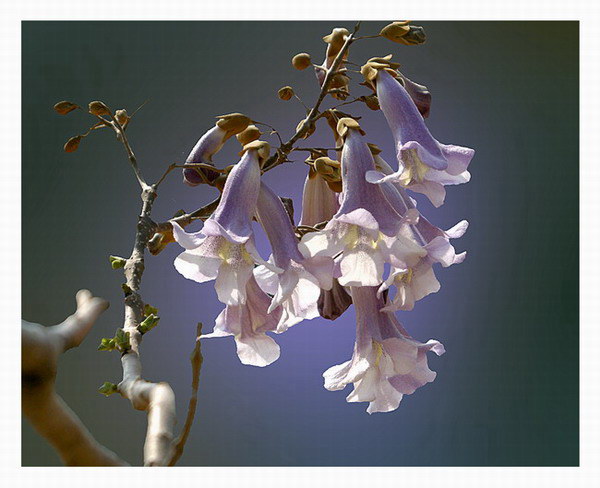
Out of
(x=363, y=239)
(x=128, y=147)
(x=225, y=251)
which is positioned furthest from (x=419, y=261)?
(x=128, y=147)

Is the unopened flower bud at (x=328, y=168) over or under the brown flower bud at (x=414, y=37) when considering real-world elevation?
under

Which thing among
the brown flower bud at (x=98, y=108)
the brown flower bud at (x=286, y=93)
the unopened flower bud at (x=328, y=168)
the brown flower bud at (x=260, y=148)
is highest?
the brown flower bud at (x=98, y=108)

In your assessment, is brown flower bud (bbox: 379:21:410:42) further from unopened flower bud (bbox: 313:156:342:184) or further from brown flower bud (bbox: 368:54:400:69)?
unopened flower bud (bbox: 313:156:342:184)

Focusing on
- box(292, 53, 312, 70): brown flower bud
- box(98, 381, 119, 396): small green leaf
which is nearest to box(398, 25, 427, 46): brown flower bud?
box(292, 53, 312, 70): brown flower bud

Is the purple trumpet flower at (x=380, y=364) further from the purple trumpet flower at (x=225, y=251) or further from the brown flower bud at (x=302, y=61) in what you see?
the brown flower bud at (x=302, y=61)

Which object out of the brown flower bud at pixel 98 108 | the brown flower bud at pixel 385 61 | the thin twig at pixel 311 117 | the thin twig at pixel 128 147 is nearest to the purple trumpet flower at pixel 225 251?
the thin twig at pixel 311 117

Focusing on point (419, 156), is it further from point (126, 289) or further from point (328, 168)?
point (126, 289)
